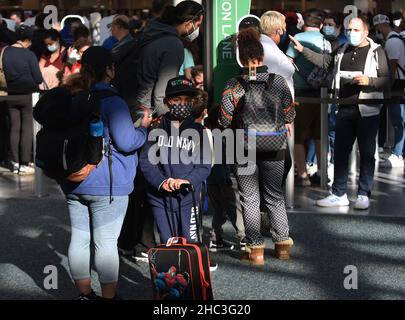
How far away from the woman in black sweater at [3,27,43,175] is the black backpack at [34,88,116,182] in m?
6.58

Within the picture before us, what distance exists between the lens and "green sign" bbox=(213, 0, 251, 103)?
9.34 metres

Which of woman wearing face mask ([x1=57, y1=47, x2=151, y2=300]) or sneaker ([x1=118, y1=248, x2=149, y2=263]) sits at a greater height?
woman wearing face mask ([x1=57, y1=47, x2=151, y2=300])

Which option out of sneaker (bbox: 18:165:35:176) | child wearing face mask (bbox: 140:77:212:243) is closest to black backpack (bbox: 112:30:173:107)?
child wearing face mask (bbox: 140:77:212:243)

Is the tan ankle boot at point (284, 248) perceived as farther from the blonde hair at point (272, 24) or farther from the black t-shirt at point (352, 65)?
the blonde hair at point (272, 24)

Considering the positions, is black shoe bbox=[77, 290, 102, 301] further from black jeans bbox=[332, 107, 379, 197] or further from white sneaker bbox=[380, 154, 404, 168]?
white sneaker bbox=[380, 154, 404, 168]

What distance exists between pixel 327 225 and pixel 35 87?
519cm

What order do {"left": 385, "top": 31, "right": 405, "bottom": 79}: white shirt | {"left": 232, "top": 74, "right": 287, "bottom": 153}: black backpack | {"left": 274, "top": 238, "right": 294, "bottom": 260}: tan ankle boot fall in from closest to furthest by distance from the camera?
1. {"left": 232, "top": 74, "right": 287, "bottom": 153}: black backpack
2. {"left": 274, "top": 238, "right": 294, "bottom": 260}: tan ankle boot
3. {"left": 385, "top": 31, "right": 405, "bottom": 79}: white shirt

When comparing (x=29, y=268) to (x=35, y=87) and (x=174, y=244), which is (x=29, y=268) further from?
(x=35, y=87)

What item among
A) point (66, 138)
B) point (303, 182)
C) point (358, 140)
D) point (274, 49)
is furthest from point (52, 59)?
point (66, 138)

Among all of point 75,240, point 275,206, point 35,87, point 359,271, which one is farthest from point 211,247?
point 35,87

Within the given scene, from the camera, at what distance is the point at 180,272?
6.09 m

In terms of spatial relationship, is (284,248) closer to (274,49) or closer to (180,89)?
(180,89)

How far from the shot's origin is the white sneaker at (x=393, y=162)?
13.2 meters

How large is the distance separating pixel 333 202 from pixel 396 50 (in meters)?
4.12
